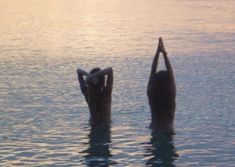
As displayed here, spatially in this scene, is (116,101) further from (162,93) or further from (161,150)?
(162,93)

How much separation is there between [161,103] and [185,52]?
2204 centimetres

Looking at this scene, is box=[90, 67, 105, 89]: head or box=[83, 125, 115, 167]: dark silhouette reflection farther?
box=[90, 67, 105, 89]: head

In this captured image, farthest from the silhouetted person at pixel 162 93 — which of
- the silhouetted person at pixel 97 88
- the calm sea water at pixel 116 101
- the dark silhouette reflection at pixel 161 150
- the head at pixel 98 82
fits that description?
the head at pixel 98 82

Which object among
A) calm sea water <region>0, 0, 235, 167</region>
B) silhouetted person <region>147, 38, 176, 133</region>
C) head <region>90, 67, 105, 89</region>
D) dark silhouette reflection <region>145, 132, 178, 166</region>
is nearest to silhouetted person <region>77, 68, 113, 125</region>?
head <region>90, 67, 105, 89</region>

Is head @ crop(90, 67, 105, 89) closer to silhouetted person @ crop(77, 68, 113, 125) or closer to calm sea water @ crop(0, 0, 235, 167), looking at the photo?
silhouetted person @ crop(77, 68, 113, 125)

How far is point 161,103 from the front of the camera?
1563 cm

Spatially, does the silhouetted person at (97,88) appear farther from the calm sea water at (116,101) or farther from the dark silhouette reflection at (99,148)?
the calm sea water at (116,101)

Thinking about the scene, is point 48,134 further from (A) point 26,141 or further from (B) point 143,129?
(B) point 143,129

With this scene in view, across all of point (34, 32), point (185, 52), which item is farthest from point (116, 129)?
point (34, 32)

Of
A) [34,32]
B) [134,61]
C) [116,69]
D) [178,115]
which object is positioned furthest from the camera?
[34,32]

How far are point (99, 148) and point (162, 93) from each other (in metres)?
2.25

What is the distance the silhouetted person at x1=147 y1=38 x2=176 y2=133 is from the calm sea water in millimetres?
→ 741

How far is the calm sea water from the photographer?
15.9 metres

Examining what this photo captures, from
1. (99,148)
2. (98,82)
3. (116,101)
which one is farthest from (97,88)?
(116,101)
